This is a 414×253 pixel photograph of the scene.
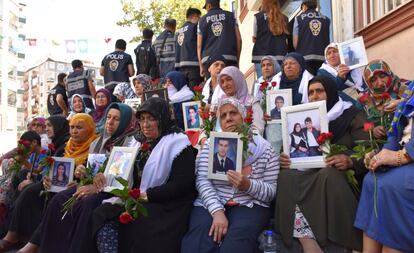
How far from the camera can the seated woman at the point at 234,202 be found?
334 cm

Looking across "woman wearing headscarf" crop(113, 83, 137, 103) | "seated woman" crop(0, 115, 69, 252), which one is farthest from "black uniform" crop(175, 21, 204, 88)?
"seated woman" crop(0, 115, 69, 252)

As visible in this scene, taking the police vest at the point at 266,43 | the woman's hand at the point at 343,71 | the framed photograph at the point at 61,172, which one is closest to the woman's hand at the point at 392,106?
the woman's hand at the point at 343,71

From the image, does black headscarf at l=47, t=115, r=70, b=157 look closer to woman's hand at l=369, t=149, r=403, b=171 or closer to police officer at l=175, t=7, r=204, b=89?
police officer at l=175, t=7, r=204, b=89

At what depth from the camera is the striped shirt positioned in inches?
138

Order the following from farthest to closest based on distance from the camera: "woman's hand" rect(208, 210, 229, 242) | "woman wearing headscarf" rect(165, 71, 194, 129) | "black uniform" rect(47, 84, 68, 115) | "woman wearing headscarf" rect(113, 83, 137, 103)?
"black uniform" rect(47, 84, 68, 115) → "woman wearing headscarf" rect(113, 83, 137, 103) → "woman wearing headscarf" rect(165, 71, 194, 129) → "woman's hand" rect(208, 210, 229, 242)

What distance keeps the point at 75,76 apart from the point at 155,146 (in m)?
6.26

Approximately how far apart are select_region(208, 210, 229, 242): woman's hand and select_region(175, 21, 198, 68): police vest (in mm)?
5191

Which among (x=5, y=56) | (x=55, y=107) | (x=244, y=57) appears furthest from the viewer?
(x=5, y=56)

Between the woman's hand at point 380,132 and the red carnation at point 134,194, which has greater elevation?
the woman's hand at point 380,132

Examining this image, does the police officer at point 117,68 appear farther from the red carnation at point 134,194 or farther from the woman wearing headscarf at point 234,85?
the red carnation at point 134,194

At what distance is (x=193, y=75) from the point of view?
8.33 metres

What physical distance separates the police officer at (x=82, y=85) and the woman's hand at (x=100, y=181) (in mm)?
5529

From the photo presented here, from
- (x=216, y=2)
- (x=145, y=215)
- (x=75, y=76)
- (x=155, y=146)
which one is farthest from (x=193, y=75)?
(x=145, y=215)

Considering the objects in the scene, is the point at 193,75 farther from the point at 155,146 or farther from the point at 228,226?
the point at 228,226
